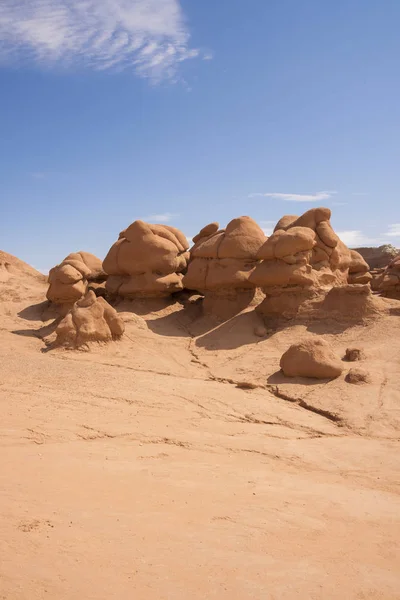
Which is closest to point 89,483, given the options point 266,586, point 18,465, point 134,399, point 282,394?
point 18,465

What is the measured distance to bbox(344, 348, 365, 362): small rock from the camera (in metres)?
9.80

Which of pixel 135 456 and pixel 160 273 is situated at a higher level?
pixel 160 273

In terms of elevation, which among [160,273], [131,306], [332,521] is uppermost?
[160,273]

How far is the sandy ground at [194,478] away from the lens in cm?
318

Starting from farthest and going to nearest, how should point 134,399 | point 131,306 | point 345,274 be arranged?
point 131,306 → point 345,274 → point 134,399

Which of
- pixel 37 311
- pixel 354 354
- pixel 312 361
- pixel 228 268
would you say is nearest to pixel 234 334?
pixel 228 268

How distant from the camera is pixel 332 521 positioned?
425cm

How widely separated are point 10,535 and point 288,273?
379 inches

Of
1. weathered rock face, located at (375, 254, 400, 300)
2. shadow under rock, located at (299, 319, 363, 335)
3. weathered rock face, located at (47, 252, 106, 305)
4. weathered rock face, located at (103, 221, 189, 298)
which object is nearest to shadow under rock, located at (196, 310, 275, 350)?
shadow under rock, located at (299, 319, 363, 335)

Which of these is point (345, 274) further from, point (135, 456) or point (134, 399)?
point (135, 456)

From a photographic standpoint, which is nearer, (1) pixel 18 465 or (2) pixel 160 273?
(1) pixel 18 465

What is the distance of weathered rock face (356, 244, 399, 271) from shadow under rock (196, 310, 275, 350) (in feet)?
55.6

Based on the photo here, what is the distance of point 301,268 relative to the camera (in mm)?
12227

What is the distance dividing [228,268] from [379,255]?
65.2ft
